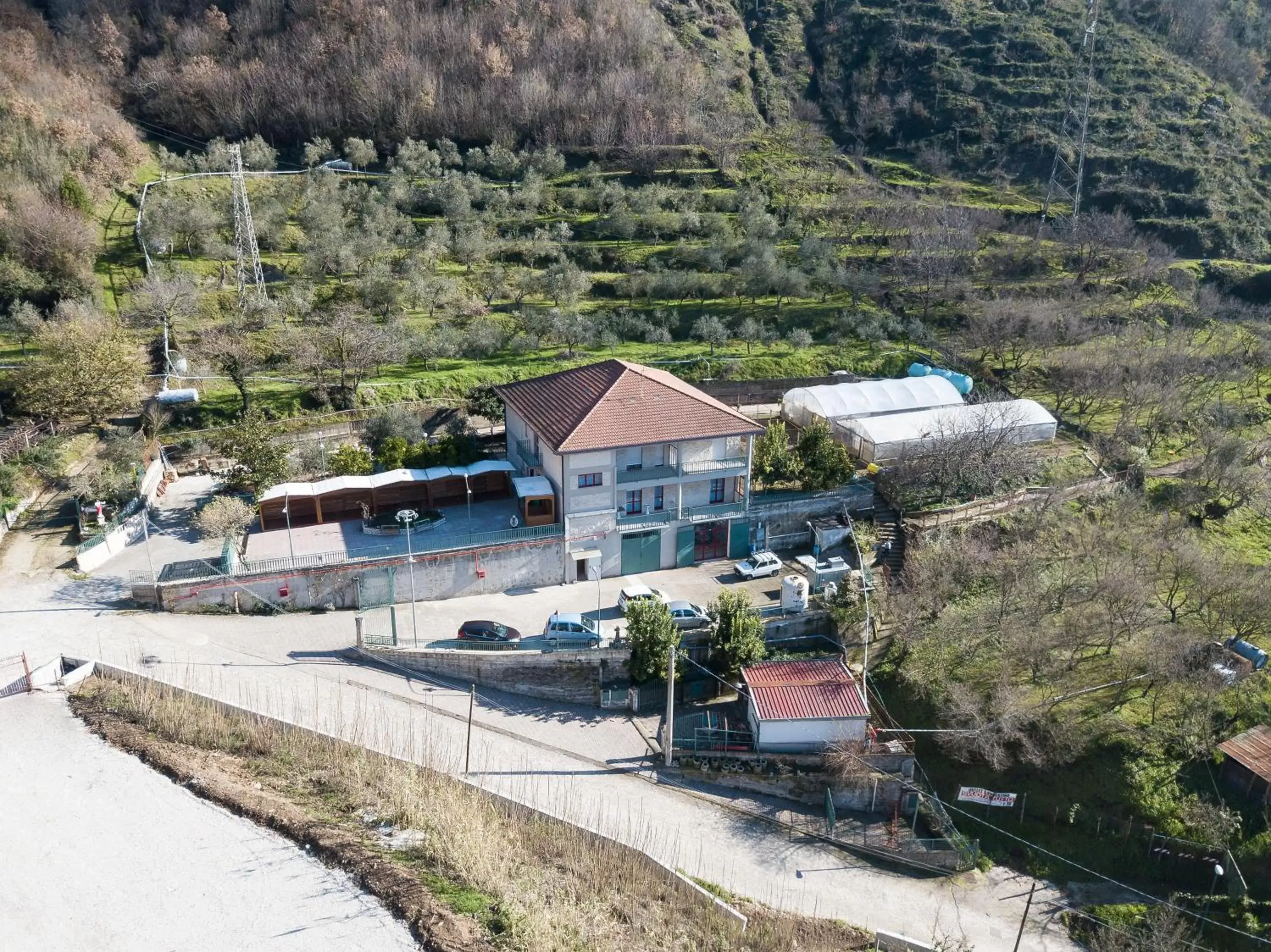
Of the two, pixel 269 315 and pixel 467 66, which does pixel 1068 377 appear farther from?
pixel 467 66

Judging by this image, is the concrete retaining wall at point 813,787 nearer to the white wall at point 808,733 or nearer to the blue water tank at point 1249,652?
the white wall at point 808,733

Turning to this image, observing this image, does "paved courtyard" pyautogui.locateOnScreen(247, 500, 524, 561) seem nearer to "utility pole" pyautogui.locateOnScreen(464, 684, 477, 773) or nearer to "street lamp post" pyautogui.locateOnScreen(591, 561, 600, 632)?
"street lamp post" pyautogui.locateOnScreen(591, 561, 600, 632)

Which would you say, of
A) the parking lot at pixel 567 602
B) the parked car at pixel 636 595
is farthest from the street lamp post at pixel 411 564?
the parked car at pixel 636 595

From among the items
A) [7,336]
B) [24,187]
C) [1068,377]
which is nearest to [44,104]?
[24,187]

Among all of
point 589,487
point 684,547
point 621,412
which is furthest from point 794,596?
point 621,412

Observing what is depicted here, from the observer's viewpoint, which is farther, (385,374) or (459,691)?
(385,374)

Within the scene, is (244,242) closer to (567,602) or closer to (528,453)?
(528,453)

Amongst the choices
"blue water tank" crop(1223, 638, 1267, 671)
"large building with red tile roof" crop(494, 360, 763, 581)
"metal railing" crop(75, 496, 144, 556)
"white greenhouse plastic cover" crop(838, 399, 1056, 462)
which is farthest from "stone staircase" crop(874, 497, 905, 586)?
"metal railing" crop(75, 496, 144, 556)
